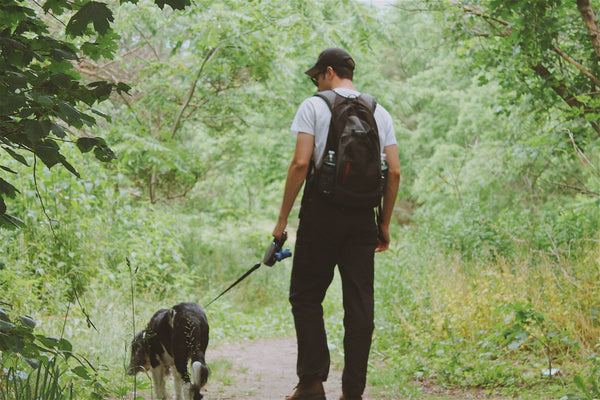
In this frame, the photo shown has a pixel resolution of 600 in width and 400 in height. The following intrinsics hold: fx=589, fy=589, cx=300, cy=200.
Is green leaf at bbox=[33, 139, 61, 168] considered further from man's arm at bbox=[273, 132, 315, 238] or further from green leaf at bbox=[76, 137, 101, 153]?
man's arm at bbox=[273, 132, 315, 238]

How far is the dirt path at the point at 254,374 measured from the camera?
475 cm

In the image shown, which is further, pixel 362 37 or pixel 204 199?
pixel 204 199

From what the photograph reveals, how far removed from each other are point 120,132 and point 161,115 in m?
2.45

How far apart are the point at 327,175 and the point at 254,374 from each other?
284 centimetres

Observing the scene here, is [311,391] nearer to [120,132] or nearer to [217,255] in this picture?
[120,132]

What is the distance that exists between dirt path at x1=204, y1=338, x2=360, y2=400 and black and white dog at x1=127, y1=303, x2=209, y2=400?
2.70 feet

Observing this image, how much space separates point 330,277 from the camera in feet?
12.4

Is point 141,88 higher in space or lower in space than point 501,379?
higher

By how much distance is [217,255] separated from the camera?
12266 millimetres

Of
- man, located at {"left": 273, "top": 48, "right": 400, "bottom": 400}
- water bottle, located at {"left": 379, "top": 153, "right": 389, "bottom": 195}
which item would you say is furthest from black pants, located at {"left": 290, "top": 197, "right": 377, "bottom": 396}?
water bottle, located at {"left": 379, "top": 153, "right": 389, "bottom": 195}

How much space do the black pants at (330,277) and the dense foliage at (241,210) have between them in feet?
3.51

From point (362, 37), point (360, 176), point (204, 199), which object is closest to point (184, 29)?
point (362, 37)

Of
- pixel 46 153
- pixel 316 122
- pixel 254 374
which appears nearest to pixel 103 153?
pixel 46 153

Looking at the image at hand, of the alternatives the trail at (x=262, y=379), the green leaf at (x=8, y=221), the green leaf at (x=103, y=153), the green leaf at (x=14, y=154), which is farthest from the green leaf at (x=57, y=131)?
the trail at (x=262, y=379)
